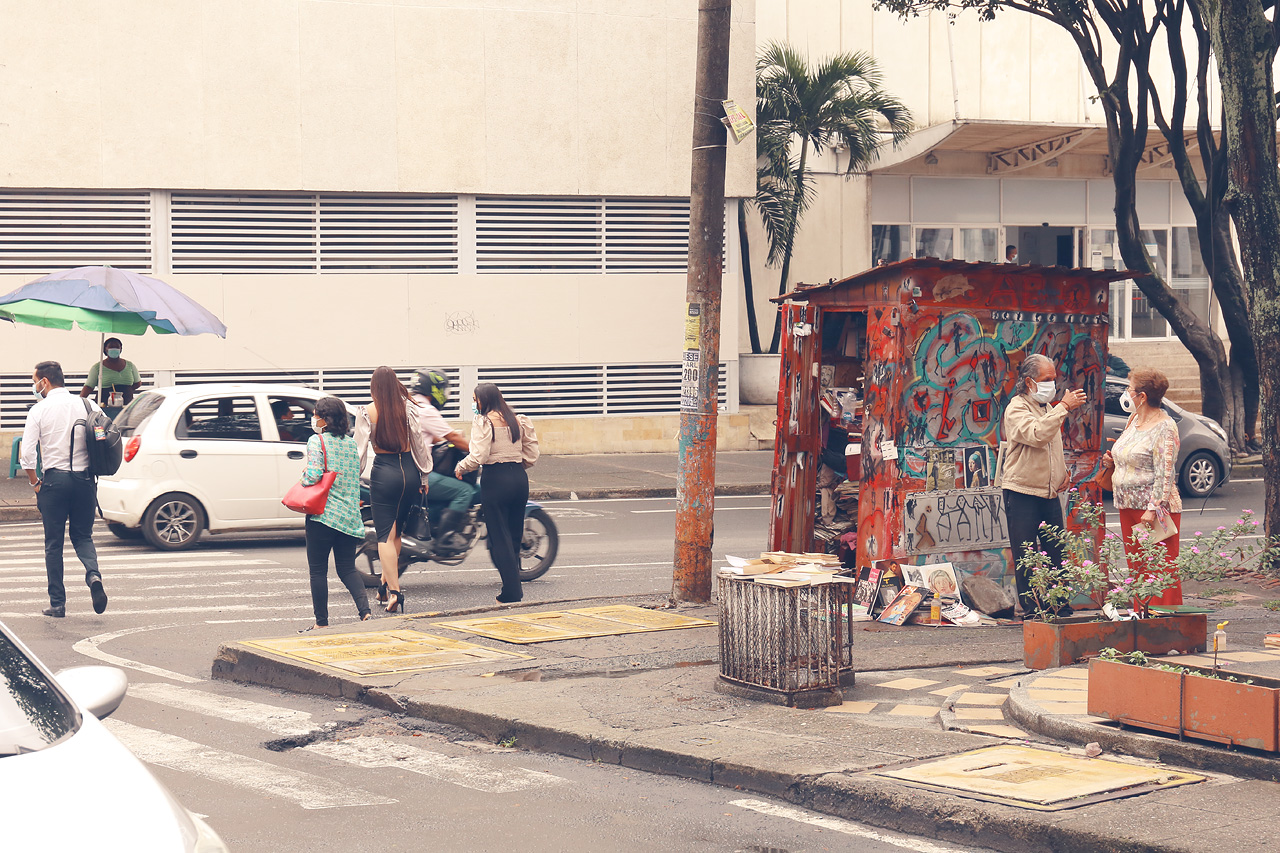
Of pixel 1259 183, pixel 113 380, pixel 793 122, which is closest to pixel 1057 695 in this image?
pixel 1259 183

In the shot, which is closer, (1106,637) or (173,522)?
(1106,637)

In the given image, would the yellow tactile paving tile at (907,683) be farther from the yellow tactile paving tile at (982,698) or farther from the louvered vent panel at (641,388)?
the louvered vent panel at (641,388)

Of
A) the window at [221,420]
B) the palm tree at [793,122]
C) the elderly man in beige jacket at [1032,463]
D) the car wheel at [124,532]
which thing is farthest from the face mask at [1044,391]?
the palm tree at [793,122]

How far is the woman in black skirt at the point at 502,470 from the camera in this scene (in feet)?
35.9

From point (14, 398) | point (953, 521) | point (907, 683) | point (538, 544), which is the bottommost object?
point (907, 683)

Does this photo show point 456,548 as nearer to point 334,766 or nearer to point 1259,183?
point 334,766

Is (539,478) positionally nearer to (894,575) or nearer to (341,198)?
(341,198)

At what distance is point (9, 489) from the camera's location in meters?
19.0

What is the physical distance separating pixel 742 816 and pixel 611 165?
1904 cm

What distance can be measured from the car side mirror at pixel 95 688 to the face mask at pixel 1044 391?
737 centimetres

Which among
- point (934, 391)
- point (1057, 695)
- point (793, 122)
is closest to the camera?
point (1057, 695)

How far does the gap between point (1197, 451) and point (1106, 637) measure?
11.5 m

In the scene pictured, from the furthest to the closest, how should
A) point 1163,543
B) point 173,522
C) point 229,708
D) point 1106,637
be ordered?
point 173,522 → point 1163,543 → point 1106,637 → point 229,708

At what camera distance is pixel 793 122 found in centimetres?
2656
